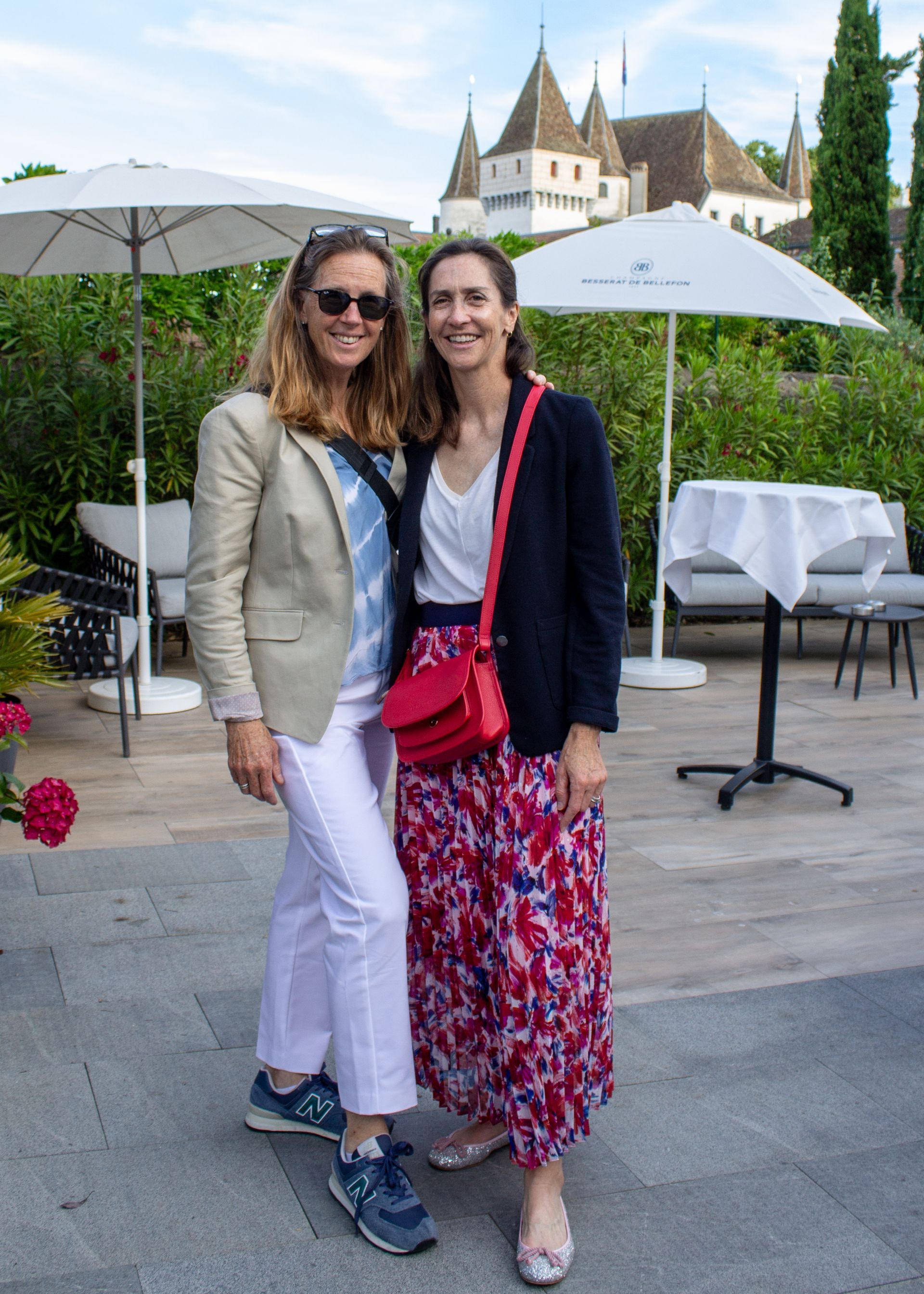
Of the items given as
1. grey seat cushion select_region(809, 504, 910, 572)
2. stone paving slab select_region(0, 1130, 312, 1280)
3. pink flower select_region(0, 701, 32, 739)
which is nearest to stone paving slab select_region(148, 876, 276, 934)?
pink flower select_region(0, 701, 32, 739)

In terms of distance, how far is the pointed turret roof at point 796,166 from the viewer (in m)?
93.6

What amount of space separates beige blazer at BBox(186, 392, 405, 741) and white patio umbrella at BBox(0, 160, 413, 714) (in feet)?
10.0

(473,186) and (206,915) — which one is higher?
(473,186)

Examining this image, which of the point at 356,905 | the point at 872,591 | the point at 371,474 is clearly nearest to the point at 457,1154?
the point at 356,905

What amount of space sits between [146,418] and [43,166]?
2.80m

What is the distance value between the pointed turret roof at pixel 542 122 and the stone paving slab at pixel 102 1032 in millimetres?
86507

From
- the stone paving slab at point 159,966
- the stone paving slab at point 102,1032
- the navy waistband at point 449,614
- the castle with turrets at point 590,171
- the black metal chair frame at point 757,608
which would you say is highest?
the castle with turrets at point 590,171

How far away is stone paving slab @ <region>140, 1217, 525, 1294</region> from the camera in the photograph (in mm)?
1967

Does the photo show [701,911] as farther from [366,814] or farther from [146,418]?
[146,418]

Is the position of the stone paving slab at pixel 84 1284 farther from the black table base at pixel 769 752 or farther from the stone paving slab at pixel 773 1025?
the black table base at pixel 769 752

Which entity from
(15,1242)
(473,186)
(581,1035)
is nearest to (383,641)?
(581,1035)

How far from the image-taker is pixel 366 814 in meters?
2.16

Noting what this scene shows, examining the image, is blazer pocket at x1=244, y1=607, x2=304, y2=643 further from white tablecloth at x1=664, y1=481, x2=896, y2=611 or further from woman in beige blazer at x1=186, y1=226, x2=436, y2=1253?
white tablecloth at x1=664, y1=481, x2=896, y2=611

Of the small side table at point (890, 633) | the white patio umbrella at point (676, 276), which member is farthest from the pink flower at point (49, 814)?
the small side table at point (890, 633)
